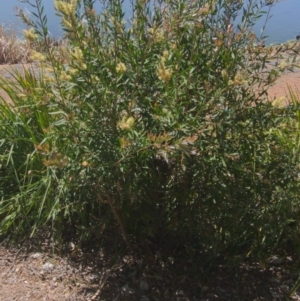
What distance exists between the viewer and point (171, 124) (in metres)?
3.11

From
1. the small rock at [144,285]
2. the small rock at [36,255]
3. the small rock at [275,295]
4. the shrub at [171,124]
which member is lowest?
the small rock at [275,295]

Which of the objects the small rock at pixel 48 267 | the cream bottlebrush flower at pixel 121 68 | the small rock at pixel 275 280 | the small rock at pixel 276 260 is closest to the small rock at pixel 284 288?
the small rock at pixel 275 280

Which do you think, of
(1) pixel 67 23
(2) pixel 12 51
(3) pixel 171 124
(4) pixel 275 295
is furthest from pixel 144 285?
(2) pixel 12 51

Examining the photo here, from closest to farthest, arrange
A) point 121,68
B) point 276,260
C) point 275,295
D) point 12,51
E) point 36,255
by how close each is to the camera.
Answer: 1. point 121,68
2. point 275,295
3. point 276,260
4. point 36,255
5. point 12,51

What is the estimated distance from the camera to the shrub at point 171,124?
3174 millimetres

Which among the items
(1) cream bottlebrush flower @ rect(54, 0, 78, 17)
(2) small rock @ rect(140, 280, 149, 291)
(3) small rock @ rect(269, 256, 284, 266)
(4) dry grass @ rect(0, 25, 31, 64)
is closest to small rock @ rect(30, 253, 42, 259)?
(2) small rock @ rect(140, 280, 149, 291)

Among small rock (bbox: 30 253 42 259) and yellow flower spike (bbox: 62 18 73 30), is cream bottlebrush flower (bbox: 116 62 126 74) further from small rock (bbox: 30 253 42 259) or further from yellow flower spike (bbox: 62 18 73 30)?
small rock (bbox: 30 253 42 259)

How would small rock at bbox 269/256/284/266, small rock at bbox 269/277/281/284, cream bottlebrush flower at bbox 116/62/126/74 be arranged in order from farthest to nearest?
small rock at bbox 269/256/284/266, small rock at bbox 269/277/281/284, cream bottlebrush flower at bbox 116/62/126/74

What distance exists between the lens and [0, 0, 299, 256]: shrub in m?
3.17

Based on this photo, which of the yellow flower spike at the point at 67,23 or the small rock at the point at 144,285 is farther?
the small rock at the point at 144,285

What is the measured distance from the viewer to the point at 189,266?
13.6 feet

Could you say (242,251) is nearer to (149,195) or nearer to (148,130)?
(149,195)

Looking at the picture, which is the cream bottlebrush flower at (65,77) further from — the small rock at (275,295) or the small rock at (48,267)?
the small rock at (275,295)

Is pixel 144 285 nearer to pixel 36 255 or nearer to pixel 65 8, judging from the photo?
pixel 36 255
